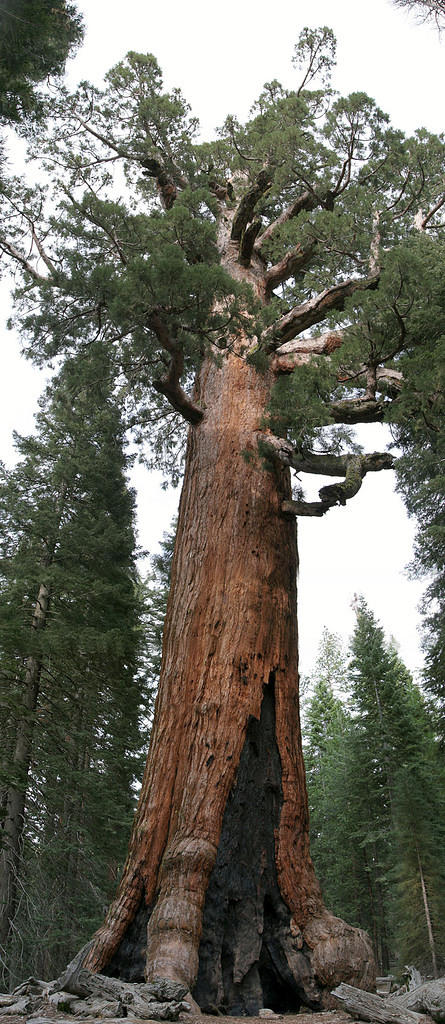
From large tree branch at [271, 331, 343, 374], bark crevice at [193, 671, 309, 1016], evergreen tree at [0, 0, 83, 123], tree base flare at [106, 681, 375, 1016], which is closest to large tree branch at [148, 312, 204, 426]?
large tree branch at [271, 331, 343, 374]

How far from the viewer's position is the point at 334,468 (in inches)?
190

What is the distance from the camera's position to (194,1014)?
273cm

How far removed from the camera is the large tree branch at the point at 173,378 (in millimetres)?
4762

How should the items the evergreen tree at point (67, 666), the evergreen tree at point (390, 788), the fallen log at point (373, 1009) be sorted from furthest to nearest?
1. the evergreen tree at point (390, 788)
2. the evergreen tree at point (67, 666)
3. the fallen log at point (373, 1009)

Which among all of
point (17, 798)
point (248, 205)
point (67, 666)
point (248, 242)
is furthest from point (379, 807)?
point (248, 205)

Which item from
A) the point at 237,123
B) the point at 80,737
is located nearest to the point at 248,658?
the point at 80,737

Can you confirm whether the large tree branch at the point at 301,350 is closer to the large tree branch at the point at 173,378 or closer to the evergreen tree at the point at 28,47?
the large tree branch at the point at 173,378

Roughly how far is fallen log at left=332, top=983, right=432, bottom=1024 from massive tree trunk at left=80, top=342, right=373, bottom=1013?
47cm

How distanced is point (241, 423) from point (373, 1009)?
426cm

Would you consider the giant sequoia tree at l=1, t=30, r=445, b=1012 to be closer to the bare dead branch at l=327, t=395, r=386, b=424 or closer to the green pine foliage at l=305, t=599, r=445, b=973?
the bare dead branch at l=327, t=395, r=386, b=424

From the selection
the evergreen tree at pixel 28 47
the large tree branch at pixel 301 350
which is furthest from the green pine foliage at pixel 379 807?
the evergreen tree at pixel 28 47

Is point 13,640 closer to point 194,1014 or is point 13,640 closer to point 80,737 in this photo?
point 80,737

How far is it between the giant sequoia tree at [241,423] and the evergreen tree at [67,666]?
1.64m

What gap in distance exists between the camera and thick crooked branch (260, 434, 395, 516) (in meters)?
4.62
